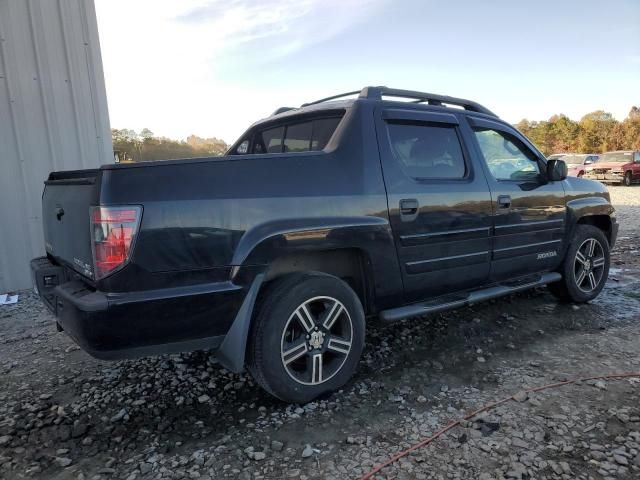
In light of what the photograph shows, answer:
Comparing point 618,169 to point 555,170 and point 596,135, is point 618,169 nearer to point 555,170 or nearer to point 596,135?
point 555,170

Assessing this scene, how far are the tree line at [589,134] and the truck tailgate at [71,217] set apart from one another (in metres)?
43.1

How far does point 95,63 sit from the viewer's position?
18.8ft

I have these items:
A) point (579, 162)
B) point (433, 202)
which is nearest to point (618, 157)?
point (579, 162)

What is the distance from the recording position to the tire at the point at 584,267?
14.0 feet

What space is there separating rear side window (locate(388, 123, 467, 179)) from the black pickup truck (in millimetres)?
13

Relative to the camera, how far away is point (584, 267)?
441 centimetres

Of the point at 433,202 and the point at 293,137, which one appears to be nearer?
the point at 433,202

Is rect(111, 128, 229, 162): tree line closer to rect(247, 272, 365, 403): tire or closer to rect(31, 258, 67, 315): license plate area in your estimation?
rect(31, 258, 67, 315): license plate area

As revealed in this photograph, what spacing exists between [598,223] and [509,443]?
3.45m

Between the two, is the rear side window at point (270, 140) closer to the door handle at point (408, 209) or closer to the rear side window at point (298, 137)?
the rear side window at point (298, 137)

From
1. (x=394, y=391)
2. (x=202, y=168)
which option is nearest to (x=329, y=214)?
(x=202, y=168)

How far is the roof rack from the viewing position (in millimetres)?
3025

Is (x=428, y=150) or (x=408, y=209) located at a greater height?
(x=428, y=150)

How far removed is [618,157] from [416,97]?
22901 millimetres
